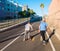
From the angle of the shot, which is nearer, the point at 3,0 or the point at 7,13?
the point at 3,0

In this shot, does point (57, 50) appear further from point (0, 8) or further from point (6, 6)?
point (6, 6)

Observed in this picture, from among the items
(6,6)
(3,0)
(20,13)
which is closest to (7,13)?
(6,6)

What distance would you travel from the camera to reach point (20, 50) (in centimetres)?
1324

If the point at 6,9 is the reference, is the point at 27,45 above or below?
below

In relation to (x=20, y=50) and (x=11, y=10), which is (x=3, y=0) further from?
(x=20, y=50)

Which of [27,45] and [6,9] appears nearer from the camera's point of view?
[27,45]

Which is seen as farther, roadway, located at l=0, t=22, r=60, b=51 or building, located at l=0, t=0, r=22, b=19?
building, located at l=0, t=0, r=22, b=19

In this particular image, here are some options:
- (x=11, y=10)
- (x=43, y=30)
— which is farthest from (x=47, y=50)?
(x=11, y=10)

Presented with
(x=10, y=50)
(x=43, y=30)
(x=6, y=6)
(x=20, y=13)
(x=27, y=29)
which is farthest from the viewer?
(x=20, y=13)

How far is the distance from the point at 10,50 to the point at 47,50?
2.48m

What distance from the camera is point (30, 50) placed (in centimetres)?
1344

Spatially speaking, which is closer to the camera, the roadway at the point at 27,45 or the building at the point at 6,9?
the roadway at the point at 27,45

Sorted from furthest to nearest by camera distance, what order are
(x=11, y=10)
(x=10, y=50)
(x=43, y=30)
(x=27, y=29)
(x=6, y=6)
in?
1. (x=11, y=10)
2. (x=6, y=6)
3. (x=27, y=29)
4. (x=43, y=30)
5. (x=10, y=50)

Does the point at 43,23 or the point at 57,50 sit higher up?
the point at 43,23
